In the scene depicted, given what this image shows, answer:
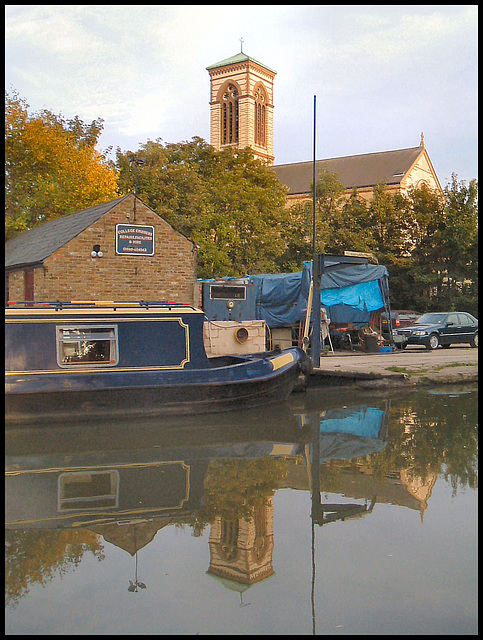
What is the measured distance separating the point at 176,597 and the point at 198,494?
2143mm

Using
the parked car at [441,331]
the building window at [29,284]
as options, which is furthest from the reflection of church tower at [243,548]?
the parked car at [441,331]

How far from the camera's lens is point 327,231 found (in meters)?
34.5

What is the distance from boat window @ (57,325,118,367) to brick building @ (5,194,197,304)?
593cm

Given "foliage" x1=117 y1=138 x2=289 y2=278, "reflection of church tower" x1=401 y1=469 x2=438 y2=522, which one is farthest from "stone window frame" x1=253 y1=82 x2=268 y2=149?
"reflection of church tower" x1=401 y1=469 x2=438 y2=522

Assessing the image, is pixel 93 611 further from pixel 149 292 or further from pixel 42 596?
pixel 149 292

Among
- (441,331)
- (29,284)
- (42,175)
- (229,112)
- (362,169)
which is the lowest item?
(441,331)

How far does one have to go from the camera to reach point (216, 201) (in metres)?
30.8

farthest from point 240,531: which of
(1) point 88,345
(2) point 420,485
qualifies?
(1) point 88,345

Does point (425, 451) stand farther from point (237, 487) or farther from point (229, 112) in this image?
point (229, 112)

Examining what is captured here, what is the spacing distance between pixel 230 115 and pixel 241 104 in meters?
2.17

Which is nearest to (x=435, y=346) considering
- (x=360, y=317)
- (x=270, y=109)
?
(x=360, y=317)

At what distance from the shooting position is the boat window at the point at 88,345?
391 inches

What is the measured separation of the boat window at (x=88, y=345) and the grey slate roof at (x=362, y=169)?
47680mm

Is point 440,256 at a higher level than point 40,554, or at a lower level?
higher
